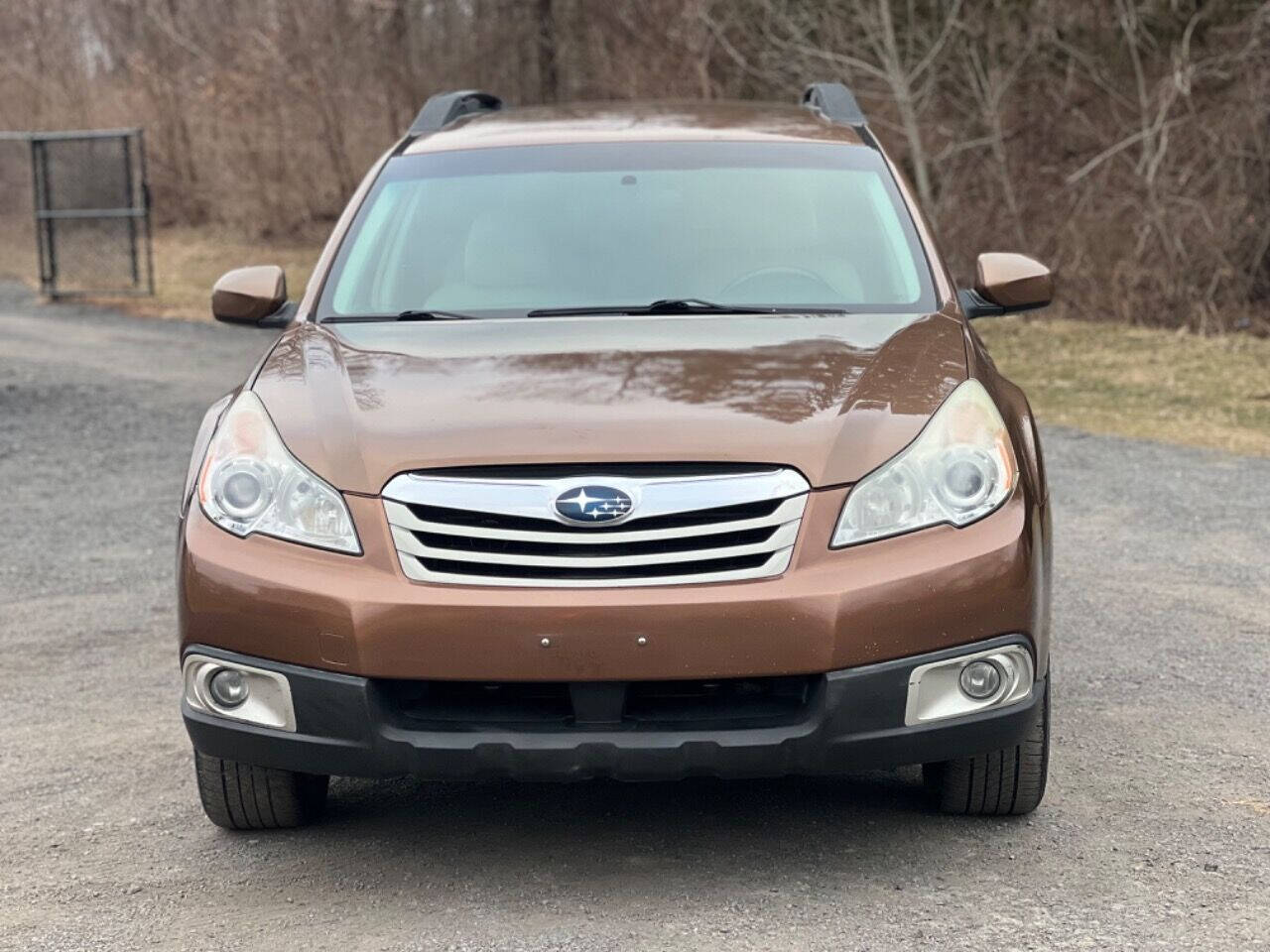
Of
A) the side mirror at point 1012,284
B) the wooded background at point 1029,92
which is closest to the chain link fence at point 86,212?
the wooded background at point 1029,92

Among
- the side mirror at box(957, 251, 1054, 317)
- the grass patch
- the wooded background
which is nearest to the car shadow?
the side mirror at box(957, 251, 1054, 317)

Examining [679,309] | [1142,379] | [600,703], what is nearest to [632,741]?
[600,703]

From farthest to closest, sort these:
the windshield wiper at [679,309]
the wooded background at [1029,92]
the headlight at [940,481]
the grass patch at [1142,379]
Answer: the wooded background at [1029,92] < the grass patch at [1142,379] < the windshield wiper at [679,309] < the headlight at [940,481]

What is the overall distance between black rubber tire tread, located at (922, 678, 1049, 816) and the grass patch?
649 centimetres

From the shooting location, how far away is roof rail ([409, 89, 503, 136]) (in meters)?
5.84

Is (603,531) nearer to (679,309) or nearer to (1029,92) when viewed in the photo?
(679,309)

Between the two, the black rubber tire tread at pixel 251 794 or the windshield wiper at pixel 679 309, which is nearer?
the black rubber tire tread at pixel 251 794

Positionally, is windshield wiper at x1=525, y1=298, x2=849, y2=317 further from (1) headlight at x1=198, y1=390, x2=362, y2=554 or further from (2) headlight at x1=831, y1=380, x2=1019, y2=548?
(1) headlight at x1=198, y1=390, x2=362, y2=554

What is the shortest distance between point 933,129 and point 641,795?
48.8 ft

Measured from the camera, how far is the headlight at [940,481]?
368 cm

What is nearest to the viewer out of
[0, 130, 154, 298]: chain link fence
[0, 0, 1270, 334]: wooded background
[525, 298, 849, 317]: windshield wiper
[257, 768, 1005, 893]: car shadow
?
[257, 768, 1005, 893]: car shadow

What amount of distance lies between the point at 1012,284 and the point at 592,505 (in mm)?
1832

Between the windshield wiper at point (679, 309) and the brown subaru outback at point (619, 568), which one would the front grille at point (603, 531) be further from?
the windshield wiper at point (679, 309)

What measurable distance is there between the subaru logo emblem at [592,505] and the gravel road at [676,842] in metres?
0.82
